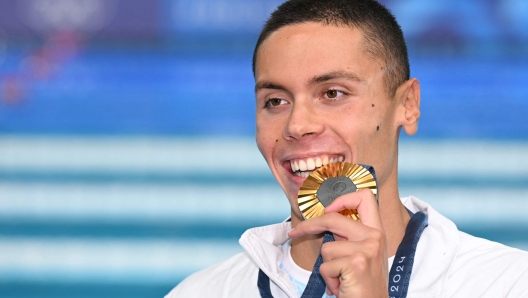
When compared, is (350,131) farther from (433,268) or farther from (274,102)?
(433,268)

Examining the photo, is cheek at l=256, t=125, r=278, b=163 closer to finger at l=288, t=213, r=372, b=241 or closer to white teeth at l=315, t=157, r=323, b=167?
white teeth at l=315, t=157, r=323, b=167

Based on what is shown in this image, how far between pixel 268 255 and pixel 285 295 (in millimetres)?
125

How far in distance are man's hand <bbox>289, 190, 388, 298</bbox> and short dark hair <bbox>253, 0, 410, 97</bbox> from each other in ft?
1.99

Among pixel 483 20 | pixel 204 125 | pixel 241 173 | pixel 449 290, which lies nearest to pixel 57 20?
pixel 204 125

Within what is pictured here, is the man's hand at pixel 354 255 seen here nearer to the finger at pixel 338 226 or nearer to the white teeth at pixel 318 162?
the finger at pixel 338 226

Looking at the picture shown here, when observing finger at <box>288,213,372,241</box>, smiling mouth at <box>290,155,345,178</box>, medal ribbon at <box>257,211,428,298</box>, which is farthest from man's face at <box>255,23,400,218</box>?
finger at <box>288,213,372,241</box>

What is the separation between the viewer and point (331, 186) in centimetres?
140

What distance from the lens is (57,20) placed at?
3.59 meters

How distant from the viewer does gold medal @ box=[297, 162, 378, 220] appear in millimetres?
1382

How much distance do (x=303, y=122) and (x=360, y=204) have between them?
404 mm

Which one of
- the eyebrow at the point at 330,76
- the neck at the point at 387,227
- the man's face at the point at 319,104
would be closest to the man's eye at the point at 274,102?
the man's face at the point at 319,104

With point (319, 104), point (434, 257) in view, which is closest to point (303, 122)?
point (319, 104)

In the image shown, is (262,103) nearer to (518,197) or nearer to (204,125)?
(204,125)

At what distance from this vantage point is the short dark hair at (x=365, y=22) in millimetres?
1822
